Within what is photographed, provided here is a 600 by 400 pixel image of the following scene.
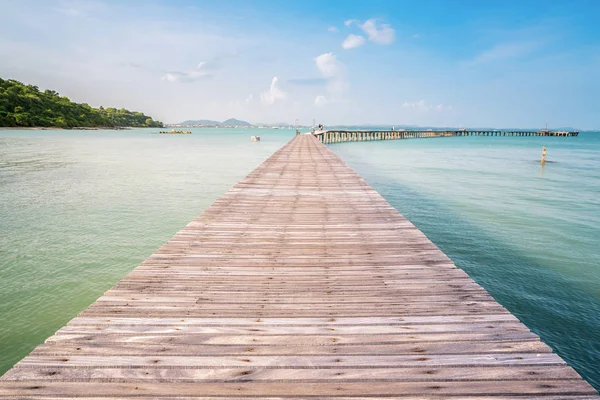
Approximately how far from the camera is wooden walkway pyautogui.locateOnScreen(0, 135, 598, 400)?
2.18 m

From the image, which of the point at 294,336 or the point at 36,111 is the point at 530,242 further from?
the point at 36,111

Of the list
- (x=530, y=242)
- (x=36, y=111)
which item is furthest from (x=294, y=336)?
(x=36, y=111)

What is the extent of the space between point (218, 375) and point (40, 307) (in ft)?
16.0

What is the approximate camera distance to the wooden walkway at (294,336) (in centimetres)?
218

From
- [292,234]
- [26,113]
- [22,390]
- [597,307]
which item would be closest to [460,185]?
[597,307]

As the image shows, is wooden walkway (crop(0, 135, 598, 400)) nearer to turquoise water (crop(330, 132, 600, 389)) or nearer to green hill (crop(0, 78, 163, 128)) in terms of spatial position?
turquoise water (crop(330, 132, 600, 389))

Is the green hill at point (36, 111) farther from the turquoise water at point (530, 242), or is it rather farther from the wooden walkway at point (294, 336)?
the wooden walkway at point (294, 336)

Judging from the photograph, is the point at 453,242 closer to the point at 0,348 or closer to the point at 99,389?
the point at 99,389

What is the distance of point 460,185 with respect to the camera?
61.4ft

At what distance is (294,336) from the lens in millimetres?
2725

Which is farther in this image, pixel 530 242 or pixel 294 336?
pixel 530 242

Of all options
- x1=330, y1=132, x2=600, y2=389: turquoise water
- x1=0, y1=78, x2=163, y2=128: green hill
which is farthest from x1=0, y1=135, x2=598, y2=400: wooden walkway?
x1=0, y1=78, x2=163, y2=128: green hill

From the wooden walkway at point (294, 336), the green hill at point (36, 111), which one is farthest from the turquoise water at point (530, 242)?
the green hill at point (36, 111)

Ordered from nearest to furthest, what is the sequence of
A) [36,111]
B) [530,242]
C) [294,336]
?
[294,336] → [530,242] → [36,111]
